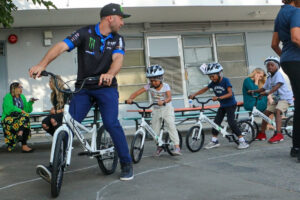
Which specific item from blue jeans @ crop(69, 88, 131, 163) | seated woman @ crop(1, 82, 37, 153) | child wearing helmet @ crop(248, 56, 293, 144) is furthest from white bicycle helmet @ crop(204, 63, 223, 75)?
seated woman @ crop(1, 82, 37, 153)

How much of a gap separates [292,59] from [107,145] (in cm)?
262

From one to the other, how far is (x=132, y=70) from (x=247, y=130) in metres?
6.02

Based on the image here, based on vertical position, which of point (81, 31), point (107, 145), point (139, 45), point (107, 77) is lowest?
point (107, 145)

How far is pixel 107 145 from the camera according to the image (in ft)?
16.7

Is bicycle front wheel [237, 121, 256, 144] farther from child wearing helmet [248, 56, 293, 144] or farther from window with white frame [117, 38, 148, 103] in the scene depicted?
window with white frame [117, 38, 148, 103]

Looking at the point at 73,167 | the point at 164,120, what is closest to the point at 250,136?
the point at 164,120

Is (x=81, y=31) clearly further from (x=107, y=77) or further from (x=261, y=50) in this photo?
(x=261, y=50)

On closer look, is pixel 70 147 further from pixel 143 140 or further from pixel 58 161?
pixel 143 140

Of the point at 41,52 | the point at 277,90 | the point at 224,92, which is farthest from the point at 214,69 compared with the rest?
the point at 41,52

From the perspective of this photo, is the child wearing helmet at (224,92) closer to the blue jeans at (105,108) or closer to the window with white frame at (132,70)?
the blue jeans at (105,108)

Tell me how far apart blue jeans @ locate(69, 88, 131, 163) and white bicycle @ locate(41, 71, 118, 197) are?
0.61ft

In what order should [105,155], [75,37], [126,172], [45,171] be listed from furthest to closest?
[105,155] < [126,172] < [75,37] < [45,171]

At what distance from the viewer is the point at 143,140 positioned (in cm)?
634

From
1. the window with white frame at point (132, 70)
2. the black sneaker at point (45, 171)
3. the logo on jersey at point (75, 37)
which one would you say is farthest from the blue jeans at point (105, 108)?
the window with white frame at point (132, 70)
